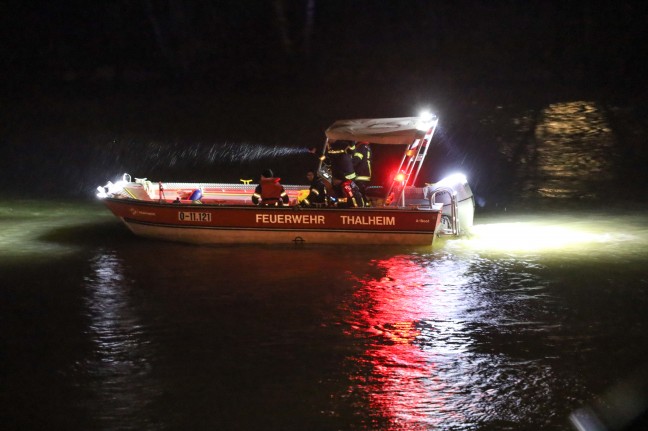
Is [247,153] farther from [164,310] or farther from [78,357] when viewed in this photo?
[78,357]

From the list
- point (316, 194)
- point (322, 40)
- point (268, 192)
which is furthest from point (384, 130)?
point (322, 40)

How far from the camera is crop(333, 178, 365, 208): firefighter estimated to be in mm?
13836

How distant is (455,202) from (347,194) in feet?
6.29

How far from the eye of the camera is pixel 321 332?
916cm

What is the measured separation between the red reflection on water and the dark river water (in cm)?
3

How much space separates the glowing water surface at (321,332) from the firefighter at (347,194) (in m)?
0.79

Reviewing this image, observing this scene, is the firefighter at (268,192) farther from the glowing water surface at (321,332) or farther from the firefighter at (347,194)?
the firefighter at (347,194)

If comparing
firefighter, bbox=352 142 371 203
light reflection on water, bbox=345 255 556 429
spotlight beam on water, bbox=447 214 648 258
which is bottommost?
light reflection on water, bbox=345 255 556 429

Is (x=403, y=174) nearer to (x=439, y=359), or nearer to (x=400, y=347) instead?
(x=400, y=347)

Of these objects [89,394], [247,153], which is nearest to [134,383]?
[89,394]

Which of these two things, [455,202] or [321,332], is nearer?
[321,332]

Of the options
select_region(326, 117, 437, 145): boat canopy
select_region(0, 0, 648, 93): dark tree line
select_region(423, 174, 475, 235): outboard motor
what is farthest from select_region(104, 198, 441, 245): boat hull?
select_region(0, 0, 648, 93): dark tree line

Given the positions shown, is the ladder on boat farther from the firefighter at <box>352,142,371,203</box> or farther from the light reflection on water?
the light reflection on water

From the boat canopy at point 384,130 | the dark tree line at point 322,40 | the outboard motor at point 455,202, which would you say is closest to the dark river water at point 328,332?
the outboard motor at point 455,202
